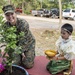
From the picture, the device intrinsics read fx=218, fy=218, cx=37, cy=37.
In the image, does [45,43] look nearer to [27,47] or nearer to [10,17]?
[27,47]

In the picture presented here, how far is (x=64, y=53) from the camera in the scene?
11.2ft

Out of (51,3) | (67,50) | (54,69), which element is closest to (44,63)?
(54,69)

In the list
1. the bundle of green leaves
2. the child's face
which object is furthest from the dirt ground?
the bundle of green leaves

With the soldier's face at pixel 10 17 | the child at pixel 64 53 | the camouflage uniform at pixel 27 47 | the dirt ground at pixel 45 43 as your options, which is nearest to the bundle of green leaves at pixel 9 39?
the soldier's face at pixel 10 17

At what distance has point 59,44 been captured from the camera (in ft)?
11.6

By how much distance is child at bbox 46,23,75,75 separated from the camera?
10.9 ft

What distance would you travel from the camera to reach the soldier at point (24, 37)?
323cm

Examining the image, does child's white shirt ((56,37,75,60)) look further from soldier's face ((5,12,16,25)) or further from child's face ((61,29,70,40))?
soldier's face ((5,12,16,25))

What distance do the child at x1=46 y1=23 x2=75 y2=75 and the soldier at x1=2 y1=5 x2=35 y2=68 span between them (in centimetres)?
41

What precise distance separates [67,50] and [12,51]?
3.13ft

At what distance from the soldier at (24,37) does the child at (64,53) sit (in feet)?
1.36

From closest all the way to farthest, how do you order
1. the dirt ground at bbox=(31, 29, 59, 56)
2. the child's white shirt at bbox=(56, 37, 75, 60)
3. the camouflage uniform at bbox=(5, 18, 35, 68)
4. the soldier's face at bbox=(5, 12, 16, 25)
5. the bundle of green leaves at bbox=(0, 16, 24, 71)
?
the bundle of green leaves at bbox=(0, 16, 24, 71) < the soldier's face at bbox=(5, 12, 16, 25) < the child's white shirt at bbox=(56, 37, 75, 60) < the camouflage uniform at bbox=(5, 18, 35, 68) < the dirt ground at bbox=(31, 29, 59, 56)

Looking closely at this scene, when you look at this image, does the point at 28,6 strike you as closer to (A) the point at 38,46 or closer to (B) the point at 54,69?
(A) the point at 38,46

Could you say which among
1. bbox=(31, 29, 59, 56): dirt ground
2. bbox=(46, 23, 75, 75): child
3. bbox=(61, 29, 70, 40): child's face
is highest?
bbox=(61, 29, 70, 40): child's face
